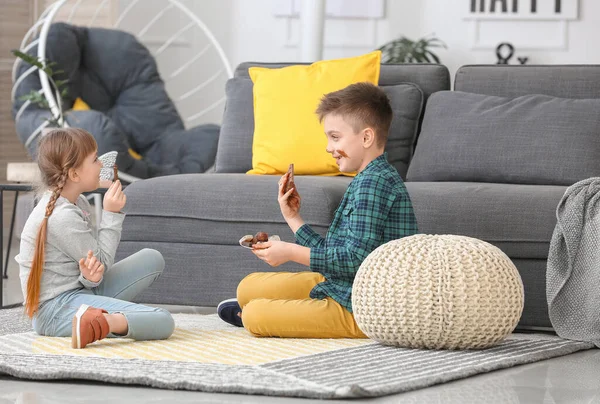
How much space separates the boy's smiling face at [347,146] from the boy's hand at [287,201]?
137mm

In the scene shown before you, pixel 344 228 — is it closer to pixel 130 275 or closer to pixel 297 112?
pixel 130 275

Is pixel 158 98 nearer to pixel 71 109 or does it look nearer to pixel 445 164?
pixel 71 109

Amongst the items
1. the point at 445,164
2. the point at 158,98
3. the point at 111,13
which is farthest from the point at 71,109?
the point at 445,164

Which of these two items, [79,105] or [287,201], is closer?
[287,201]

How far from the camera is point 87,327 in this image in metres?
2.25

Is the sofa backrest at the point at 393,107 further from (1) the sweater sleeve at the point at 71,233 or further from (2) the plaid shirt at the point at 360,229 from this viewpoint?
(1) the sweater sleeve at the point at 71,233

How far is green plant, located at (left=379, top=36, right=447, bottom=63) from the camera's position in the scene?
18.5ft

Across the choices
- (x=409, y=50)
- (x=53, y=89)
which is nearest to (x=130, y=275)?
(x=53, y=89)

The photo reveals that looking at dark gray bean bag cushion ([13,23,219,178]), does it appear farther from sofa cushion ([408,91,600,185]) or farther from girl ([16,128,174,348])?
girl ([16,128,174,348])

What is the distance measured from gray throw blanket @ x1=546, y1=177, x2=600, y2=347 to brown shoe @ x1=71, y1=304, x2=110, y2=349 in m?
1.15

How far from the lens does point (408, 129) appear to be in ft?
11.5

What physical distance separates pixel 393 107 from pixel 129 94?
218 centimetres

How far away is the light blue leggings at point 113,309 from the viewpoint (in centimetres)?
238

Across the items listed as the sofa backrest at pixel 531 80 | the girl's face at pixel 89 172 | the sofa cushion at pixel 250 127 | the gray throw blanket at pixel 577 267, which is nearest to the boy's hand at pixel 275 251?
the girl's face at pixel 89 172
